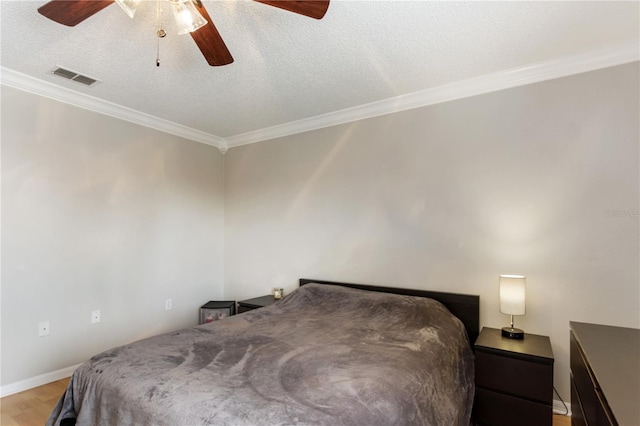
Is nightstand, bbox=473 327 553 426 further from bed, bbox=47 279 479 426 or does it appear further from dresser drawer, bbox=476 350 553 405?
bed, bbox=47 279 479 426

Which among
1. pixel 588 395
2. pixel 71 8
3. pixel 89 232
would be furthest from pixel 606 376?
pixel 89 232

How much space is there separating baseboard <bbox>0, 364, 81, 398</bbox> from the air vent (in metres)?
2.41

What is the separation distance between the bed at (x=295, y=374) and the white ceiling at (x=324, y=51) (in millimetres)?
1764

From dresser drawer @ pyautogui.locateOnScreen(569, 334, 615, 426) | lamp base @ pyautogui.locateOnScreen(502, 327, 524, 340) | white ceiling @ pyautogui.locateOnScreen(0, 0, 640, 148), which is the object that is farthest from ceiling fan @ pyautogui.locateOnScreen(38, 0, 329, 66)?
lamp base @ pyautogui.locateOnScreen(502, 327, 524, 340)

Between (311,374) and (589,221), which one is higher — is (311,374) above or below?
below

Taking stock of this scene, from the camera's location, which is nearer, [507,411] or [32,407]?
[507,411]

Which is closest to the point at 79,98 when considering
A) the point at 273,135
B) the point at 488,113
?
the point at 273,135

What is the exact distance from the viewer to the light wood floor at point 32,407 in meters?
2.17

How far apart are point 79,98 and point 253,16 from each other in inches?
80.5

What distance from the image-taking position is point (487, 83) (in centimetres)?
258

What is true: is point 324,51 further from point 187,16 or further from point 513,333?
point 513,333

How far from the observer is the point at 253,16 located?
6.12 feet

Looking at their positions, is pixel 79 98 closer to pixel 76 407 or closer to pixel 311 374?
pixel 76 407

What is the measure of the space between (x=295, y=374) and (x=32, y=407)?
2.19 metres
